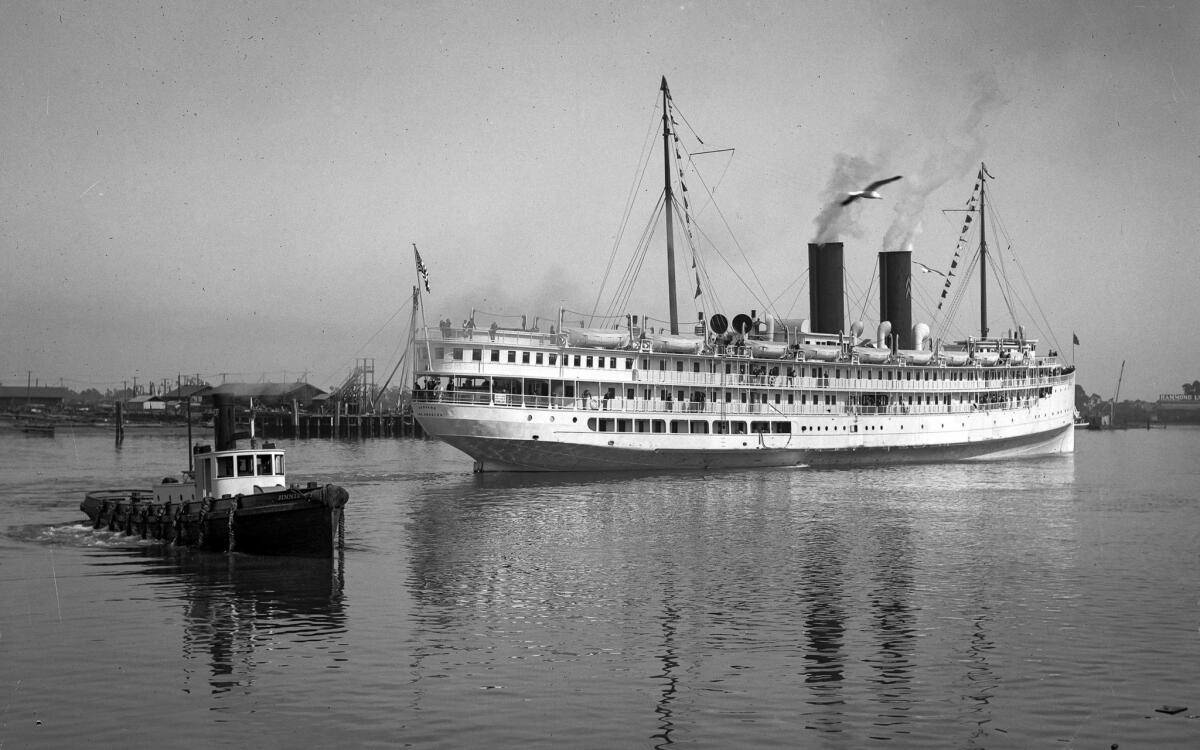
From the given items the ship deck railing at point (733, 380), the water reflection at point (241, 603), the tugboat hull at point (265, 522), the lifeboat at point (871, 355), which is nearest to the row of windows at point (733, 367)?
the ship deck railing at point (733, 380)

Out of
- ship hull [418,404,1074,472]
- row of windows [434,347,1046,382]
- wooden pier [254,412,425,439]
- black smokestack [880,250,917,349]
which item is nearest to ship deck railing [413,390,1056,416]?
ship hull [418,404,1074,472]

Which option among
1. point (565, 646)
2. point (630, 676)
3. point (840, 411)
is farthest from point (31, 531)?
point (840, 411)

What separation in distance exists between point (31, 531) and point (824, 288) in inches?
1953

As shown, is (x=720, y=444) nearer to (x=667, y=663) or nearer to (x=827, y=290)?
(x=827, y=290)

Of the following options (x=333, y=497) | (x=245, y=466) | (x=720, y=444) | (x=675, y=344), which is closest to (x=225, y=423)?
(x=245, y=466)

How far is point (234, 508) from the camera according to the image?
27141 mm

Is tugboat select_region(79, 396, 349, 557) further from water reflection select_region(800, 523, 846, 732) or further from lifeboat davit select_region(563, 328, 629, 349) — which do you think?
lifeboat davit select_region(563, 328, 629, 349)

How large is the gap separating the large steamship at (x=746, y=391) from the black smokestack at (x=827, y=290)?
3.6 inches

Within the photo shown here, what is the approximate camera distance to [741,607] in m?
21.8

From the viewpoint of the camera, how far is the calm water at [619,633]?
14.1 m

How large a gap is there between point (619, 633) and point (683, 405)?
3821 centimetres

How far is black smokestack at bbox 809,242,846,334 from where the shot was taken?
68625 millimetres

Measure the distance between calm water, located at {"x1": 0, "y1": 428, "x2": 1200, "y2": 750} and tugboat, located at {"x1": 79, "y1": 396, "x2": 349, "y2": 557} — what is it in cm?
64

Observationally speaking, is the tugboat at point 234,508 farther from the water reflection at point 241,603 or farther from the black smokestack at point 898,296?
the black smokestack at point 898,296
